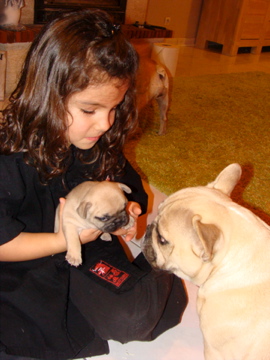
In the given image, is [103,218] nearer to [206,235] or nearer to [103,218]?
[103,218]

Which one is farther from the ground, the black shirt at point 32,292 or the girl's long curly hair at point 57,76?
the girl's long curly hair at point 57,76

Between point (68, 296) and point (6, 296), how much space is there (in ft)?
0.76

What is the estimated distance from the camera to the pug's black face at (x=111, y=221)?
135cm

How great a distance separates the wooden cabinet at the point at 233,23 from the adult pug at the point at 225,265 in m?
5.86

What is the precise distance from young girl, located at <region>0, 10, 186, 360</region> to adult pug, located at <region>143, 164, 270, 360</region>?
0.34 metres

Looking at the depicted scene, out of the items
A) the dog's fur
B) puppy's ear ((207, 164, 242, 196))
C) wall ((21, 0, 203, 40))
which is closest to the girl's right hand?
puppy's ear ((207, 164, 242, 196))

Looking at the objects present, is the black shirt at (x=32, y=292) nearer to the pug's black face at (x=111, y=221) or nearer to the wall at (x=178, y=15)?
the pug's black face at (x=111, y=221)

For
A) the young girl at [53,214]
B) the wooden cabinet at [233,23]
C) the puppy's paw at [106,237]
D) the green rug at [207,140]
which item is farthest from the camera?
the wooden cabinet at [233,23]

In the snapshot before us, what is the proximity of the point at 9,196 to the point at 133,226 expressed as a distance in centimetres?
48

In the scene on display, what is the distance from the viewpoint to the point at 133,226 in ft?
4.99

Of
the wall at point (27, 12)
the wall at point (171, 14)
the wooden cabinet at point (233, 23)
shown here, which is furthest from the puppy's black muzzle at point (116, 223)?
the wooden cabinet at point (233, 23)

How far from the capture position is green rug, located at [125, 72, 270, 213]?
2.56 m

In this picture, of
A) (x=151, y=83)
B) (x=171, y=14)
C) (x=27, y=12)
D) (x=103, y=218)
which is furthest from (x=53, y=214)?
(x=171, y=14)

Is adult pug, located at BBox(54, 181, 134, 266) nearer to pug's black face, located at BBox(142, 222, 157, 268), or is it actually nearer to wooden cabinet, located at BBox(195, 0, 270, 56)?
pug's black face, located at BBox(142, 222, 157, 268)
